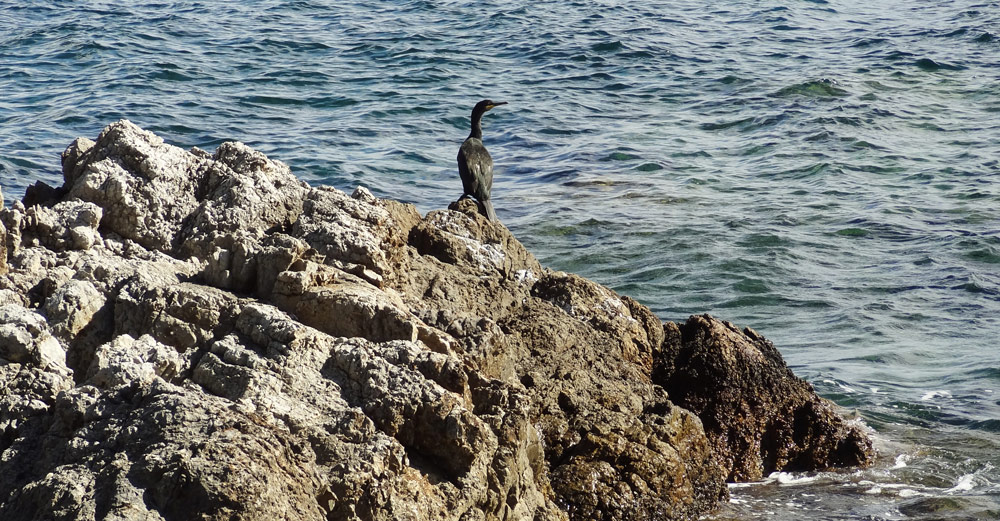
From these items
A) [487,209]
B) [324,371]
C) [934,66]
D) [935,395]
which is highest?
[324,371]

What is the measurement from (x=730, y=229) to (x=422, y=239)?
20.7 feet

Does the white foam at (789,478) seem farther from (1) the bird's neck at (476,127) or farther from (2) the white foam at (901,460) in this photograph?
(1) the bird's neck at (476,127)

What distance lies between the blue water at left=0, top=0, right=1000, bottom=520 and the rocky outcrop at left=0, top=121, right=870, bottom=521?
0.72 m

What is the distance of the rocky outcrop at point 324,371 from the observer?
3176 millimetres

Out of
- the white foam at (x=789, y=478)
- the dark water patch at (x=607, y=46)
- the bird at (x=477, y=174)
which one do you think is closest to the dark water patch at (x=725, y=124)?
the dark water patch at (x=607, y=46)

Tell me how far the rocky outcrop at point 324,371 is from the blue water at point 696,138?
2.37 ft

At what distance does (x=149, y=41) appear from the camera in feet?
61.4

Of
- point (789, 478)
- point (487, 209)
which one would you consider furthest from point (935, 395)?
point (487, 209)

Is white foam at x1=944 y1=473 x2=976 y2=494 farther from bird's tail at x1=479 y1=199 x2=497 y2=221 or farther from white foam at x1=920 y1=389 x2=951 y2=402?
bird's tail at x1=479 y1=199 x2=497 y2=221

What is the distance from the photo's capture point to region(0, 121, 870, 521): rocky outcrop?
10.4ft

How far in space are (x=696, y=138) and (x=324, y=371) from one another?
→ 11.6 metres

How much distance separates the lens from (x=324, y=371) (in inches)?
147

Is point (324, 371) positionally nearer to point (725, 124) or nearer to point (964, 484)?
point (964, 484)

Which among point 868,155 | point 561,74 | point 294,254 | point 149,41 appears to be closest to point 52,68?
point 149,41
